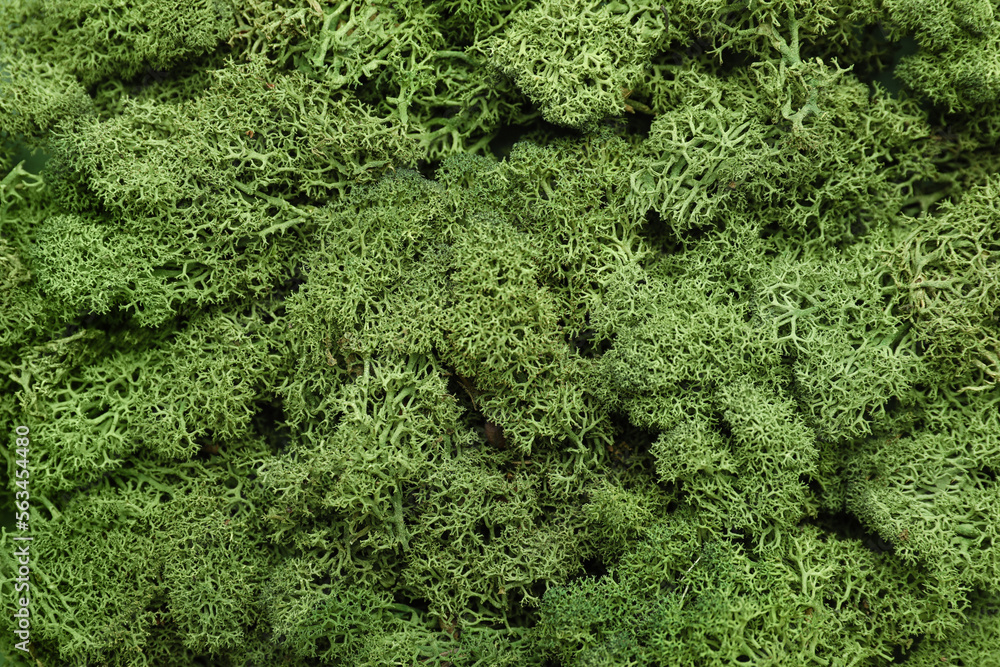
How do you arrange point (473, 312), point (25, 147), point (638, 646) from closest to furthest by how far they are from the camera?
point (638, 646) < point (473, 312) < point (25, 147)

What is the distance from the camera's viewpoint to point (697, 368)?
298 centimetres

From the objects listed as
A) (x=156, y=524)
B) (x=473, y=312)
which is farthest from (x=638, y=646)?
(x=156, y=524)

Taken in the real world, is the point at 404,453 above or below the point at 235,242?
below

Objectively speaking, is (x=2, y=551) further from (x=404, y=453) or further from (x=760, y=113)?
(x=760, y=113)

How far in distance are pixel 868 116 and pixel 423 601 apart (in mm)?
2511

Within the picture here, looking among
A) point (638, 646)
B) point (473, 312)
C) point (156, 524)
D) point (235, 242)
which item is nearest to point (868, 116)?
point (473, 312)

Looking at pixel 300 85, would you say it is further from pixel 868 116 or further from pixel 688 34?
pixel 868 116

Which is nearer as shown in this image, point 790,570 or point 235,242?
point 790,570

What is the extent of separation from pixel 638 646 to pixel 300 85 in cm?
240

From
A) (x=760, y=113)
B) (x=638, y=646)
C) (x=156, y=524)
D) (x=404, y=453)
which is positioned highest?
(x=760, y=113)

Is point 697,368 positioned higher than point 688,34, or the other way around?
point 688,34

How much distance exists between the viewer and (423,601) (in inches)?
126

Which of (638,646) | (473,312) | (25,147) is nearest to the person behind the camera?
(638,646)

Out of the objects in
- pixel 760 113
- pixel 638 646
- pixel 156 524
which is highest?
pixel 760 113
